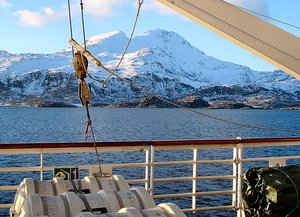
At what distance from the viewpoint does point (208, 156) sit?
109 ft

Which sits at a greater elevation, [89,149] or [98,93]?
[98,93]

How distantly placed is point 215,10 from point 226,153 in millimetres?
31556

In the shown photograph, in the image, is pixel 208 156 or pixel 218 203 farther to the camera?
pixel 208 156

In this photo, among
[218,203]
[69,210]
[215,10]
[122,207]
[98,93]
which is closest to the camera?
[69,210]

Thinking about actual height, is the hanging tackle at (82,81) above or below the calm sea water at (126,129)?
below

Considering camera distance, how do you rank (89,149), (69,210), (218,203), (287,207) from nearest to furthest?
(69,210)
(287,207)
(89,149)
(218,203)

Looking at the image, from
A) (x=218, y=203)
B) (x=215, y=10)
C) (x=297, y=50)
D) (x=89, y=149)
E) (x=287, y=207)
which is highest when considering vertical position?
(x=215, y=10)

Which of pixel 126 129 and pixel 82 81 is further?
pixel 126 129

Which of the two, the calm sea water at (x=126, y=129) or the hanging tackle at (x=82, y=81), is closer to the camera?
the hanging tackle at (x=82, y=81)

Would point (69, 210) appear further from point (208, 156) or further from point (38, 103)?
point (38, 103)

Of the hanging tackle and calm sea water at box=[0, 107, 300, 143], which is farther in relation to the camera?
calm sea water at box=[0, 107, 300, 143]

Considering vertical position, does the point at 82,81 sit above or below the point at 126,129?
below

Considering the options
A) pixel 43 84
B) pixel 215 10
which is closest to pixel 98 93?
pixel 43 84

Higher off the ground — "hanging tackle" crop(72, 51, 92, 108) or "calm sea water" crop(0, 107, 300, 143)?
"calm sea water" crop(0, 107, 300, 143)
